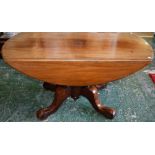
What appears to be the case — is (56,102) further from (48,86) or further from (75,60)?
(75,60)

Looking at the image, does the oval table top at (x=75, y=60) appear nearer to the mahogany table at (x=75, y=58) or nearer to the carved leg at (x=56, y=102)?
the mahogany table at (x=75, y=58)

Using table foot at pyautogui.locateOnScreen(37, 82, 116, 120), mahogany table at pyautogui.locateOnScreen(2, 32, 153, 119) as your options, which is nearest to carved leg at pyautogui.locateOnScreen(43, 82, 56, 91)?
table foot at pyautogui.locateOnScreen(37, 82, 116, 120)

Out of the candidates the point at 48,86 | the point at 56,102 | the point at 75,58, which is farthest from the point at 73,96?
the point at 75,58

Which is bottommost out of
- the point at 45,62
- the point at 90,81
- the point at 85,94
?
the point at 85,94

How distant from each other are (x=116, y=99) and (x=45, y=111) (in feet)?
2.02

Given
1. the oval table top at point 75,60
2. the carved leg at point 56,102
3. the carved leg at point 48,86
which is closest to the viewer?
the oval table top at point 75,60

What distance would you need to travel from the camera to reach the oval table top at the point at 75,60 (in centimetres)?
120

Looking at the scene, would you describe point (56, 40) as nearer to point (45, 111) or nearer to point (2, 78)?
point (45, 111)

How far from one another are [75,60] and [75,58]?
0.07 ft

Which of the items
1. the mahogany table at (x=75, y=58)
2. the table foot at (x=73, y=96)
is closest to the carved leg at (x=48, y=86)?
the table foot at (x=73, y=96)

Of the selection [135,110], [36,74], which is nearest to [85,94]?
[135,110]

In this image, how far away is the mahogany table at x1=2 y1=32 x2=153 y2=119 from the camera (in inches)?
47.3

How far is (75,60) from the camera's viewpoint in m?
1.20

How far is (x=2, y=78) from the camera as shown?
2059 mm
